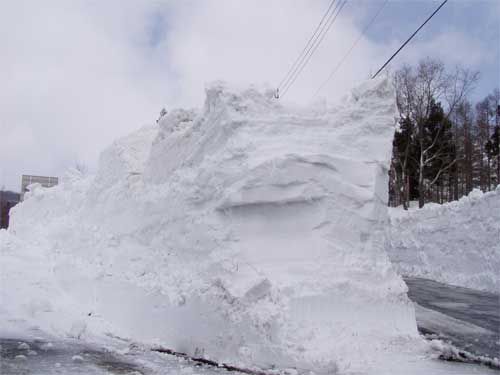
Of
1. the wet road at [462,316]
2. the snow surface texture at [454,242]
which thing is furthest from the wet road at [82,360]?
the snow surface texture at [454,242]

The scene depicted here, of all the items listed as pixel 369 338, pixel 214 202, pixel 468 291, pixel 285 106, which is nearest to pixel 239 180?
pixel 214 202

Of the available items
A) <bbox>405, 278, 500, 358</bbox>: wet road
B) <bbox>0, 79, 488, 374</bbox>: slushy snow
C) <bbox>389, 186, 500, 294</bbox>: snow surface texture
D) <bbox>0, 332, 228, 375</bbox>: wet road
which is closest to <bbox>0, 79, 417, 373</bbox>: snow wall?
<bbox>0, 79, 488, 374</bbox>: slushy snow

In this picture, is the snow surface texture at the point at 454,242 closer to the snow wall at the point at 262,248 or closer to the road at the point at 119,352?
the road at the point at 119,352

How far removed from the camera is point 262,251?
6586 millimetres

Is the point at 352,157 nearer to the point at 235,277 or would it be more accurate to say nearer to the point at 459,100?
the point at 235,277

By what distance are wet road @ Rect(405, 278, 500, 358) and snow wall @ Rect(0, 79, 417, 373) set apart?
123 cm

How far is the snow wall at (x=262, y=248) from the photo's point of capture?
5914mm

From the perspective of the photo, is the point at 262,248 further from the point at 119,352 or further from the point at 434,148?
the point at 434,148

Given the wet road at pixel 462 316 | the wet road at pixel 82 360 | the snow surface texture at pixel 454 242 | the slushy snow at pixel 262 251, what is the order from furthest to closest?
the snow surface texture at pixel 454 242, the wet road at pixel 462 316, the slushy snow at pixel 262 251, the wet road at pixel 82 360

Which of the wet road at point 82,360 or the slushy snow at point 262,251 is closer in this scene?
the wet road at point 82,360

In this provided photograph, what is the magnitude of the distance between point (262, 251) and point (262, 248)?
6cm

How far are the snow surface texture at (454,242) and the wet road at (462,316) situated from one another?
1.23 m

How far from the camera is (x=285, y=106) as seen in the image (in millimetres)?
7629

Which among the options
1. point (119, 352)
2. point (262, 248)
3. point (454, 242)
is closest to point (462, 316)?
point (262, 248)
